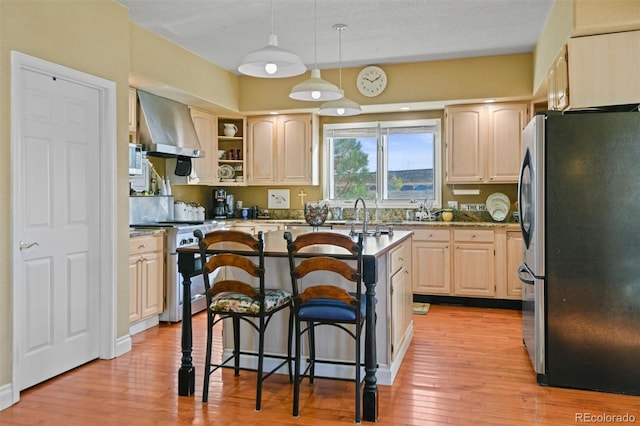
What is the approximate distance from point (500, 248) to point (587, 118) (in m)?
2.48

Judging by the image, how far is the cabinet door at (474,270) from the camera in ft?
17.4

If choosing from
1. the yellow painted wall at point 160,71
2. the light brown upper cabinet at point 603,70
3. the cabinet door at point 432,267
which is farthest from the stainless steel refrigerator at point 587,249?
the cabinet door at point 432,267

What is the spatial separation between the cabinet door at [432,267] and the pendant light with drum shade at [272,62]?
3.12 metres

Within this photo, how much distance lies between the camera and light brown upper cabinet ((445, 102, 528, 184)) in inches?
213

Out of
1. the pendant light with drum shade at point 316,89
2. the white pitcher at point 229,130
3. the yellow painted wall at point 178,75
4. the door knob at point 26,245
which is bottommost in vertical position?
the door knob at point 26,245

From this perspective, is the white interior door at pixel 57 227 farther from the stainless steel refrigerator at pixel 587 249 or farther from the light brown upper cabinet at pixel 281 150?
the stainless steel refrigerator at pixel 587 249

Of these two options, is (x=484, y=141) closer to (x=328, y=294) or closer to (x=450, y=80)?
(x=450, y=80)

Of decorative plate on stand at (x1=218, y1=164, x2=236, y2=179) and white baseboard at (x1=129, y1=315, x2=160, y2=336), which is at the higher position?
decorative plate on stand at (x1=218, y1=164, x2=236, y2=179)

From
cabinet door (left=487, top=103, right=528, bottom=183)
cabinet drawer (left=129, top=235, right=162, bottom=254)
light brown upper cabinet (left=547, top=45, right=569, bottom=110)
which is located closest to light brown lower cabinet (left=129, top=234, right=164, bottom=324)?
cabinet drawer (left=129, top=235, right=162, bottom=254)

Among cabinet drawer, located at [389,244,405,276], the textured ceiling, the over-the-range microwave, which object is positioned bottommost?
cabinet drawer, located at [389,244,405,276]

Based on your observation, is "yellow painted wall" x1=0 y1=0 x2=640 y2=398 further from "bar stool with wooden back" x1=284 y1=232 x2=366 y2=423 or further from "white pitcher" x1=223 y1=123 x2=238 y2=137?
"bar stool with wooden back" x1=284 y1=232 x2=366 y2=423

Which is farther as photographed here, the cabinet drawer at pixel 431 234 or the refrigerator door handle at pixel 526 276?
the cabinet drawer at pixel 431 234

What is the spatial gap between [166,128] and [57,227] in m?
1.96

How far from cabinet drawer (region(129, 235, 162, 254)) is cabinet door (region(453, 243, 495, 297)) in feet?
10.3
